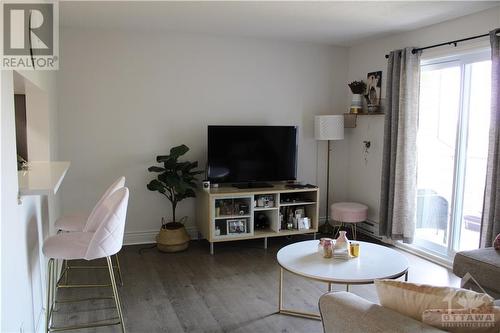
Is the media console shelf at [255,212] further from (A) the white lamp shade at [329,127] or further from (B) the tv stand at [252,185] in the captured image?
(A) the white lamp shade at [329,127]

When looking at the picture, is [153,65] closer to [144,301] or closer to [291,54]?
[291,54]

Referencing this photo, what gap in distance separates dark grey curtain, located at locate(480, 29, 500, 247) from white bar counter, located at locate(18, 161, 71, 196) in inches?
124

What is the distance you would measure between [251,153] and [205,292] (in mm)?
1738

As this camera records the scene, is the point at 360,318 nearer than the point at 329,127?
Yes

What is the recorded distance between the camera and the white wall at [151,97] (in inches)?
171

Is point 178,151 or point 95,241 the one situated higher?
point 178,151

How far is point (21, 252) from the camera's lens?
212 cm

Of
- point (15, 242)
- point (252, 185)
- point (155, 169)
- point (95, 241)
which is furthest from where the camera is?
point (252, 185)

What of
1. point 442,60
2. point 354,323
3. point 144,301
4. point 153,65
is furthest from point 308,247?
point 153,65

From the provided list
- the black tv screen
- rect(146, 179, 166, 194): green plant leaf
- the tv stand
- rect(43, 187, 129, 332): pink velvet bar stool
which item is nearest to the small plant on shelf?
the black tv screen

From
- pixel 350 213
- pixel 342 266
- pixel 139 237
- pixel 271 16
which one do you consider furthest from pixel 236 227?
pixel 271 16

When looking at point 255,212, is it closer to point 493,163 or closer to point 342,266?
point 342,266

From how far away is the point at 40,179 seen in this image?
96.0 inches

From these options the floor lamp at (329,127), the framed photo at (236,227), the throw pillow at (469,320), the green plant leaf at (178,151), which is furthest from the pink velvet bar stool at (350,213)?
the throw pillow at (469,320)
